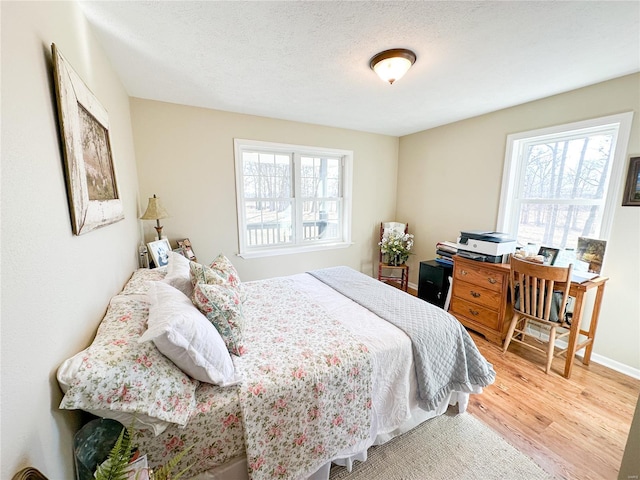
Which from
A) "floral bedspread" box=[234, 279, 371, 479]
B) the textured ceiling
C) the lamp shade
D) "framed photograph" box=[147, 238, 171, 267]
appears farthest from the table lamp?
"floral bedspread" box=[234, 279, 371, 479]

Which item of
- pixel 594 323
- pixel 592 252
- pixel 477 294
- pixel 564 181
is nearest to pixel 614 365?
pixel 594 323

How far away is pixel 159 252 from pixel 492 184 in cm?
354

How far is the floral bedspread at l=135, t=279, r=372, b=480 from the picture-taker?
1.01 meters

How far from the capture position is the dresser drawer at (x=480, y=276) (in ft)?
8.03

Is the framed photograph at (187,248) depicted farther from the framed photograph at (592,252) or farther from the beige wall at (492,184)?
the framed photograph at (592,252)

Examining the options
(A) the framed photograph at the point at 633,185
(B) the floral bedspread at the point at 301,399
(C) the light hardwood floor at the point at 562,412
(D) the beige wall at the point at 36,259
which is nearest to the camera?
(D) the beige wall at the point at 36,259

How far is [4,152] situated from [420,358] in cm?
184

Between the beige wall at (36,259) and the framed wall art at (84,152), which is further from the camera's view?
the framed wall art at (84,152)

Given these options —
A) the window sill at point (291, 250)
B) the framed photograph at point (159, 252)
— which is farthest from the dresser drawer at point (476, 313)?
the framed photograph at point (159, 252)

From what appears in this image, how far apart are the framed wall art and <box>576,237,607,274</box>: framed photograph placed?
3.58m

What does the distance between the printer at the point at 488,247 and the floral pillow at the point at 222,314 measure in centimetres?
242

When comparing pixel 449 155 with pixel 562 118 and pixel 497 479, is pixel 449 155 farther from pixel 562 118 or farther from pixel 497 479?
pixel 497 479

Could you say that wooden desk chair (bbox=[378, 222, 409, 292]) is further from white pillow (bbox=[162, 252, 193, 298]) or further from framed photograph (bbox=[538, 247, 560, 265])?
white pillow (bbox=[162, 252, 193, 298])

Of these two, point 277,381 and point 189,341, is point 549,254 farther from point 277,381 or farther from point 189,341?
point 189,341
